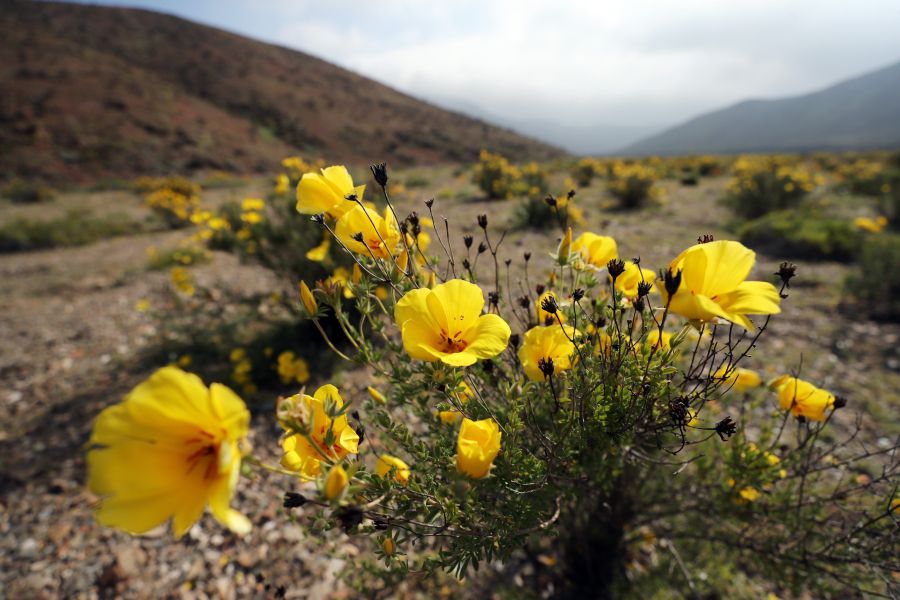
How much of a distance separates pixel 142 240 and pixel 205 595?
9954 mm

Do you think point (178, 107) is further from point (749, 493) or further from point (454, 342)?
point (749, 493)

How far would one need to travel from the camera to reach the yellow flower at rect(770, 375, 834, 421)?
5.08 ft

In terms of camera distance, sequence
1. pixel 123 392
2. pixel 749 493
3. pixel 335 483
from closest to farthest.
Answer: pixel 335 483, pixel 749 493, pixel 123 392

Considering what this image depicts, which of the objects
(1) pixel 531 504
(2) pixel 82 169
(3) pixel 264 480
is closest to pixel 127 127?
(2) pixel 82 169

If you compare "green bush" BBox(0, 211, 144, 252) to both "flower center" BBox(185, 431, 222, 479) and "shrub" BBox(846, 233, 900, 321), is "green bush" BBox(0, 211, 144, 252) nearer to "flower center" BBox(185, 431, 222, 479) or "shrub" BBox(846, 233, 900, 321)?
"flower center" BBox(185, 431, 222, 479)

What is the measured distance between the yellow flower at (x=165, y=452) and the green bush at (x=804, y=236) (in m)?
7.59

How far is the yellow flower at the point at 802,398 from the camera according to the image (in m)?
1.55

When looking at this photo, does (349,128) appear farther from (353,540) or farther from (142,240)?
(353,540)

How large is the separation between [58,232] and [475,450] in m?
12.5

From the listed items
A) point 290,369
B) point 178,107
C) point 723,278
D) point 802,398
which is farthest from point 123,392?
point 178,107

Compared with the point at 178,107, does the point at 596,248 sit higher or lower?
lower

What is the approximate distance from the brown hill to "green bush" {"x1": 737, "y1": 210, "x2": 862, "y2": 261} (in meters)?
29.4

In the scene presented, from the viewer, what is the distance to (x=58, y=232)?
9461mm

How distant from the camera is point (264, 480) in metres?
2.93
